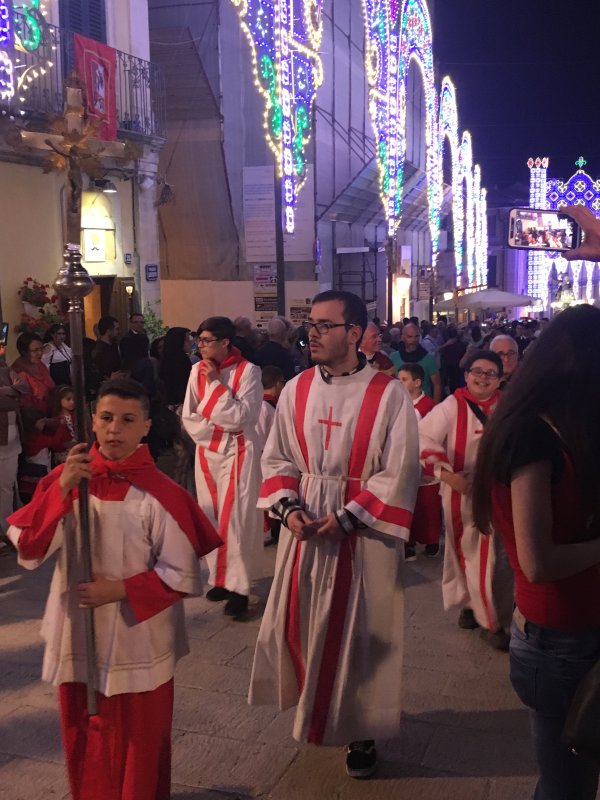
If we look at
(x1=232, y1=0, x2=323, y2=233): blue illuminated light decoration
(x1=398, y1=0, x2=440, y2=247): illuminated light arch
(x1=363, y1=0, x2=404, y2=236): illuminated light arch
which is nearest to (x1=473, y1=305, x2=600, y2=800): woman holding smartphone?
(x1=232, y1=0, x2=323, y2=233): blue illuminated light decoration

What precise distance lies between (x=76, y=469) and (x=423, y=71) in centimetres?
3100

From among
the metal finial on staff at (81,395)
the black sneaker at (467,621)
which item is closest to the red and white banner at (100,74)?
the black sneaker at (467,621)

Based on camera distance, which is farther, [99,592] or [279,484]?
[279,484]

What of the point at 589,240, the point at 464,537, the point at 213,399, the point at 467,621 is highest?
the point at 589,240

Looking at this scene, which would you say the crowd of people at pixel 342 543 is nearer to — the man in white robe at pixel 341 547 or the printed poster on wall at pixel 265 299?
the man in white robe at pixel 341 547

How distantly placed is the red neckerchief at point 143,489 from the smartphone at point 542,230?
7.76 feet

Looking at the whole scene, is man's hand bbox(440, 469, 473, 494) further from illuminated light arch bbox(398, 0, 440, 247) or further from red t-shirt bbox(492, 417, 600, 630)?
illuminated light arch bbox(398, 0, 440, 247)

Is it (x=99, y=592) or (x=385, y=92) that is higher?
(x=385, y=92)

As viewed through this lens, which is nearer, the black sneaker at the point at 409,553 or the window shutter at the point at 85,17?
the black sneaker at the point at 409,553

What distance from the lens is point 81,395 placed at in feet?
10.2

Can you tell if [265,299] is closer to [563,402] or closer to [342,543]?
[342,543]

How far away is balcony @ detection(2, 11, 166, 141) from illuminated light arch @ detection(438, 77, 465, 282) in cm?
2072

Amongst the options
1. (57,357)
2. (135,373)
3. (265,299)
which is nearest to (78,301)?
(57,357)

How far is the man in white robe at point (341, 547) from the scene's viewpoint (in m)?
3.69
